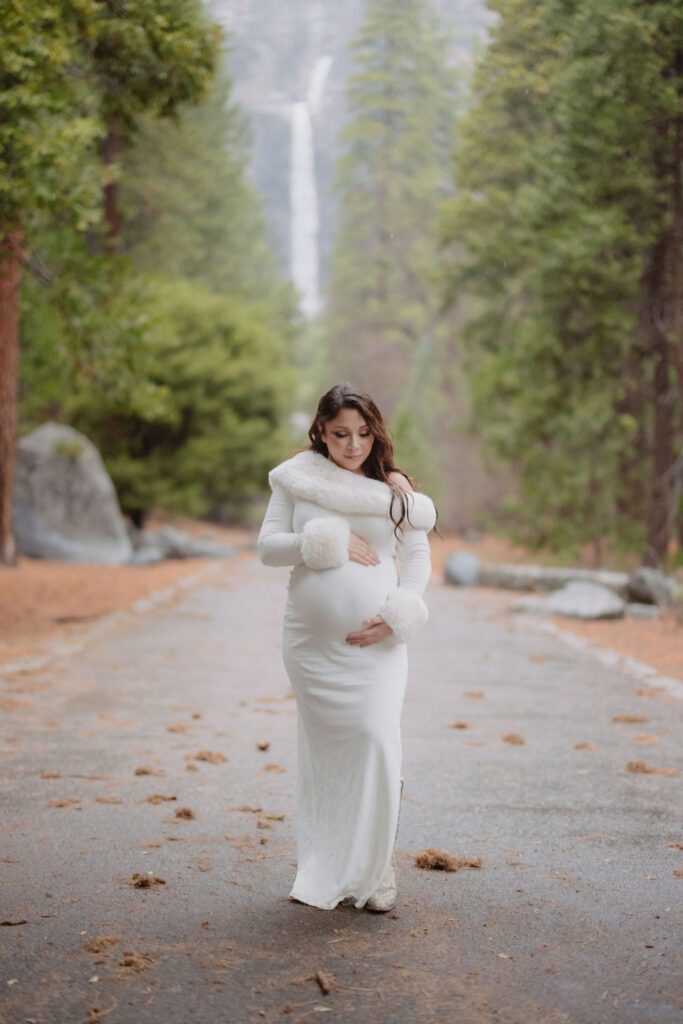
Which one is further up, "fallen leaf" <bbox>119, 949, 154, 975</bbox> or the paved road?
"fallen leaf" <bbox>119, 949, 154, 975</bbox>

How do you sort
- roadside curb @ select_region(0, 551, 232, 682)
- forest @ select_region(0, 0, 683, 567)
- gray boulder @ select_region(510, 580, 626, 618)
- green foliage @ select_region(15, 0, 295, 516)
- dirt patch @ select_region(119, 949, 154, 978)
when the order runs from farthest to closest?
gray boulder @ select_region(510, 580, 626, 618)
green foliage @ select_region(15, 0, 295, 516)
forest @ select_region(0, 0, 683, 567)
roadside curb @ select_region(0, 551, 232, 682)
dirt patch @ select_region(119, 949, 154, 978)

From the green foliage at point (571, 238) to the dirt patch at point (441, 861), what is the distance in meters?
11.3

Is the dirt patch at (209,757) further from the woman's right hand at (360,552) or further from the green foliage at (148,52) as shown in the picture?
the green foliage at (148,52)

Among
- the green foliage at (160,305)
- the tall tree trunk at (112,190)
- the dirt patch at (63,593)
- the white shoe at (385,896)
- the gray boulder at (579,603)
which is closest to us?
the white shoe at (385,896)

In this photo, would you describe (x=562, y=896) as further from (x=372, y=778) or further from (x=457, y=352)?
(x=457, y=352)

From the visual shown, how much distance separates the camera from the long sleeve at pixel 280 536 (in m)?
3.76

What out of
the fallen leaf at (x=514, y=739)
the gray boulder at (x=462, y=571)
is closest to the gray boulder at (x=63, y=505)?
the gray boulder at (x=462, y=571)

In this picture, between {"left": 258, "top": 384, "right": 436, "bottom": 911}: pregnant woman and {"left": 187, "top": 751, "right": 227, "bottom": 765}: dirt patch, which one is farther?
{"left": 187, "top": 751, "right": 227, "bottom": 765}: dirt patch

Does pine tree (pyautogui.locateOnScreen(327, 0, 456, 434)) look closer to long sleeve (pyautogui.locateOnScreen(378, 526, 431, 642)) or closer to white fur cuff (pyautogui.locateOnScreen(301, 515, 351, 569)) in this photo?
long sleeve (pyautogui.locateOnScreen(378, 526, 431, 642))

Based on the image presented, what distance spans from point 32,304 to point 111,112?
4.19 m

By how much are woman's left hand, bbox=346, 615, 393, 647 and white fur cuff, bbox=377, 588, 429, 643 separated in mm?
25

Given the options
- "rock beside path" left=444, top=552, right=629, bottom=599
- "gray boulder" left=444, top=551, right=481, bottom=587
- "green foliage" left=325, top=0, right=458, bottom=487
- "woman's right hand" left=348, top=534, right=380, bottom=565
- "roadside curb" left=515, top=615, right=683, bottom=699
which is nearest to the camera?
"woman's right hand" left=348, top=534, right=380, bottom=565

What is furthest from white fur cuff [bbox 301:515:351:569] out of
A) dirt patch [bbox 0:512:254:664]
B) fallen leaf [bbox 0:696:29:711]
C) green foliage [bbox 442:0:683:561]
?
green foliage [bbox 442:0:683:561]

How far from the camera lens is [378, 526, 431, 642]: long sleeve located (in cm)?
364
